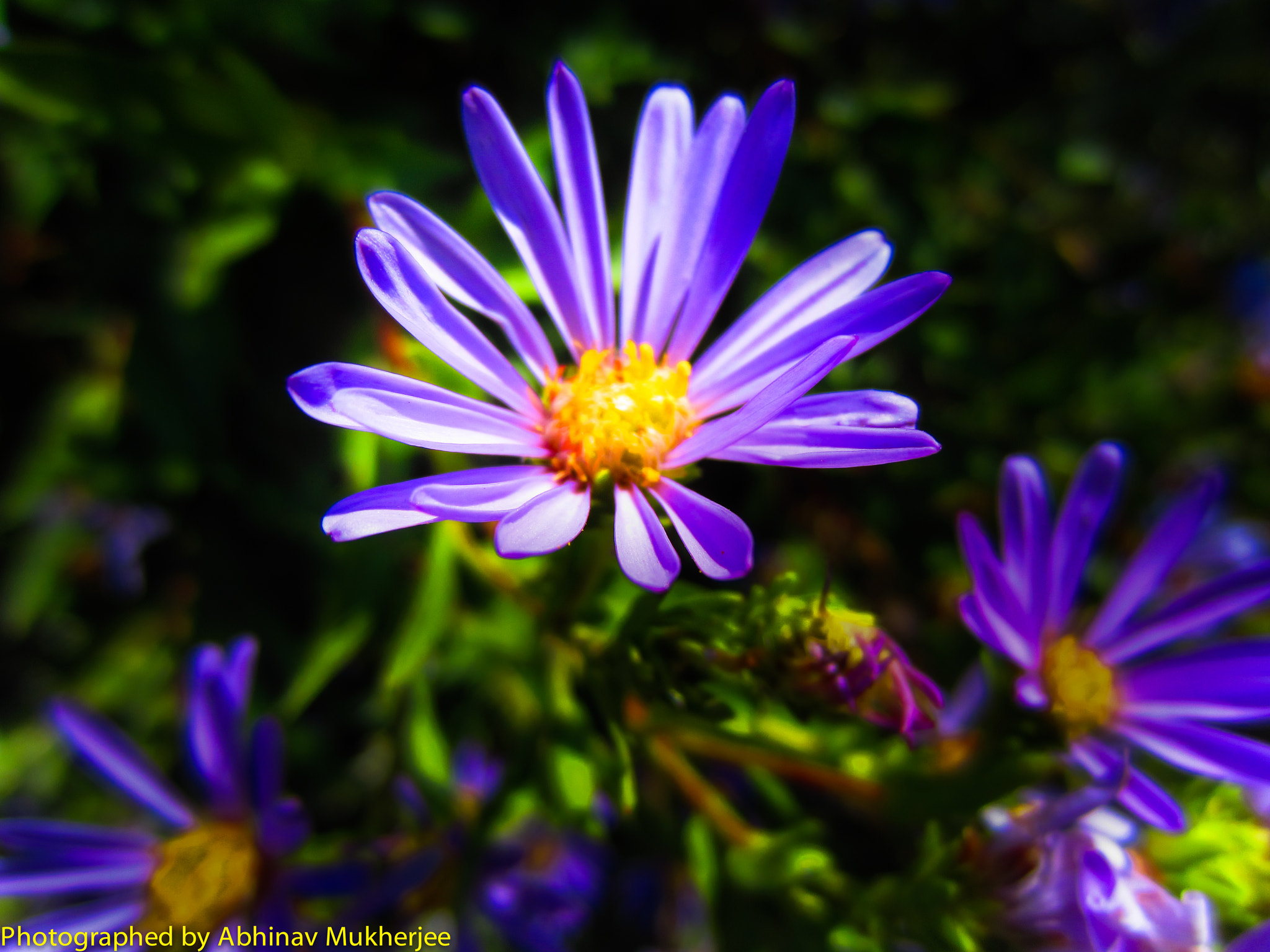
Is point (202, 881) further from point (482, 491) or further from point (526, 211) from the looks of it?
point (526, 211)

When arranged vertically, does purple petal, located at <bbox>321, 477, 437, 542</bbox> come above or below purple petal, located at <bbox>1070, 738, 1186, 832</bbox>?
above

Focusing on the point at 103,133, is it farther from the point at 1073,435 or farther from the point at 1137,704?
the point at 1073,435

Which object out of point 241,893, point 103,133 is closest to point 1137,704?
point 241,893

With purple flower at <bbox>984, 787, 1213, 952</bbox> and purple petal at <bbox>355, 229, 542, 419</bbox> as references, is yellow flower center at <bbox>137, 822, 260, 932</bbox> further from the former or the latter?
purple flower at <bbox>984, 787, 1213, 952</bbox>

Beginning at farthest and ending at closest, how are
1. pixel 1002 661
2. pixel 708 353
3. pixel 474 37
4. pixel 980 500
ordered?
1. pixel 980 500
2. pixel 474 37
3. pixel 1002 661
4. pixel 708 353

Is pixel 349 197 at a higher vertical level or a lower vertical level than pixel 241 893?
higher

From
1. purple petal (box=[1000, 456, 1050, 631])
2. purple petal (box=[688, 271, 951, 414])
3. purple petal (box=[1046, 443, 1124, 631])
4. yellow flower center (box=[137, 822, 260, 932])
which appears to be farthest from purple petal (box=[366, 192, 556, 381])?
yellow flower center (box=[137, 822, 260, 932])

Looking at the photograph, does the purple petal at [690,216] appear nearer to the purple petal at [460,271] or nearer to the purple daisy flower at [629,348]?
the purple daisy flower at [629,348]
